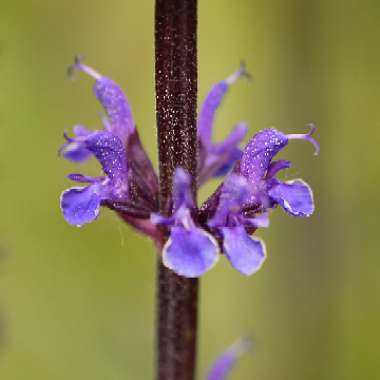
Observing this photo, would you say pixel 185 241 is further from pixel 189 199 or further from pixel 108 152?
pixel 108 152

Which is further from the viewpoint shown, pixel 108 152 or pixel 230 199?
pixel 108 152

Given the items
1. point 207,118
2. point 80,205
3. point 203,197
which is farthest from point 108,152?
point 203,197

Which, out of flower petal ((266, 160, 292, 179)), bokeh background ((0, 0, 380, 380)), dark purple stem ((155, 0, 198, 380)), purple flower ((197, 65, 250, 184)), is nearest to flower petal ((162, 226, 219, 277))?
dark purple stem ((155, 0, 198, 380))

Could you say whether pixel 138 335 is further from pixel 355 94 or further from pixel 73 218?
pixel 73 218

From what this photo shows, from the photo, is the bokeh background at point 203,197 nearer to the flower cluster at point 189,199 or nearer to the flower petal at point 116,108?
the flower petal at point 116,108

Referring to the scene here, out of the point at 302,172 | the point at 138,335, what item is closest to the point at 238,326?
the point at 138,335

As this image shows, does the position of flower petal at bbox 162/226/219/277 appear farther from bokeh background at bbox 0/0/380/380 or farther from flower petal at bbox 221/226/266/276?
bokeh background at bbox 0/0/380/380
